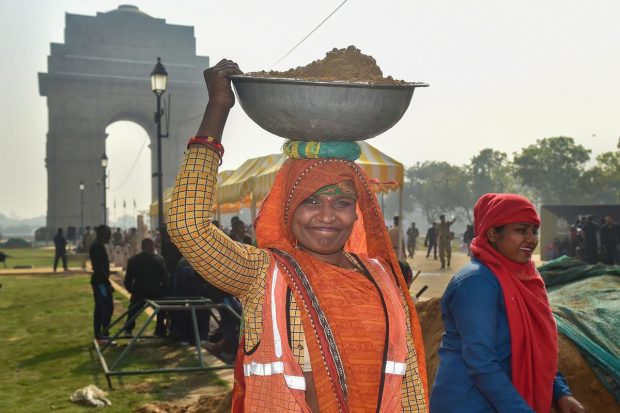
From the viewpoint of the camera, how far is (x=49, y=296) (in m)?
19.7

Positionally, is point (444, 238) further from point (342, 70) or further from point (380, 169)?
point (342, 70)

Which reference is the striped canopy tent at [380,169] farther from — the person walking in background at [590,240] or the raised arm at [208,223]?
the person walking in background at [590,240]

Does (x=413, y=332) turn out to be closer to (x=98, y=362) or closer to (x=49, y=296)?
(x=98, y=362)

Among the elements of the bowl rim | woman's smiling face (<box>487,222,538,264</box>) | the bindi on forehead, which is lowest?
woman's smiling face (<box>487,222,538,264</box>)

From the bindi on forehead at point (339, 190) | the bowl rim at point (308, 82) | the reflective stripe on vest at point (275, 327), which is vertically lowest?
the reflective stripe on vest at point (275, 327)

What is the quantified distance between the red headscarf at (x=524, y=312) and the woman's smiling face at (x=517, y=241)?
0.03m

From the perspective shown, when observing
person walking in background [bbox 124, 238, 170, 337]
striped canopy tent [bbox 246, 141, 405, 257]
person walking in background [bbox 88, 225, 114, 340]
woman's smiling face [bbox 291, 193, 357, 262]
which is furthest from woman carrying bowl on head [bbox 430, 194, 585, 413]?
striped canopy tent [bbox 246, 141, 405, 257]

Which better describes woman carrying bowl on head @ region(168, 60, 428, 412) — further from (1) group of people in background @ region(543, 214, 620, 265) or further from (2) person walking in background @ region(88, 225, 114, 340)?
(1) group of people in background @ region(543, 214, 620, 265)

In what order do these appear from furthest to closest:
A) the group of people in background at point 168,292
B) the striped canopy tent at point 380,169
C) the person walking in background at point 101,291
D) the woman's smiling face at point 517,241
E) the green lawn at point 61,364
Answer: the striped canopy tent at point 380,169 → the person walking in background at point 101,291 → the group of people in background at point 168,292 → the green lawn at point 61,364 → the woman's smiling face at point 517,241

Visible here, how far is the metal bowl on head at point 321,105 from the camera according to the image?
249 centimetres

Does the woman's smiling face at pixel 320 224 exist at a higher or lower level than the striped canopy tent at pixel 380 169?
lower

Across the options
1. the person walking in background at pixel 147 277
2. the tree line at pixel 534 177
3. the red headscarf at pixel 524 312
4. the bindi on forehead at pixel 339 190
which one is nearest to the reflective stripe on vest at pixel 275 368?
the bindi on forehead at pixel 339 190

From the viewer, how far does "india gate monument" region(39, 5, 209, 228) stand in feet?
236

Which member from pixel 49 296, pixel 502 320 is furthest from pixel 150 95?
pixel 502 320
